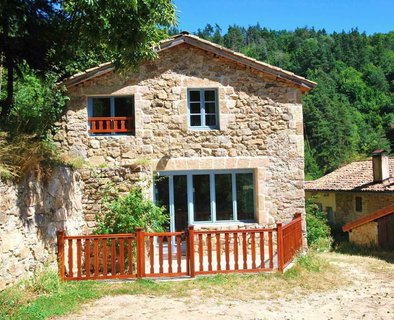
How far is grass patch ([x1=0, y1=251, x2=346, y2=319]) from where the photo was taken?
6.98 meters

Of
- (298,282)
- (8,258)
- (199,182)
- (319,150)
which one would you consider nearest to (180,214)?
(199,182)

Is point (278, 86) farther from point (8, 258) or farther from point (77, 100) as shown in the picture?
point (8, 258)

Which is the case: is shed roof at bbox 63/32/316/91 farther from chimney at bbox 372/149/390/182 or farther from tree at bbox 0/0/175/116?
chimney at bbox 372/149/390/182

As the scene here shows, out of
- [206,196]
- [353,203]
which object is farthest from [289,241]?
[353,203]

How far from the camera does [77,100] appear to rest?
11609 millimetres

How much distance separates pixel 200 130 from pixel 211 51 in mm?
2083

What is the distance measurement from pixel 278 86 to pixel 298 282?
5.40 m

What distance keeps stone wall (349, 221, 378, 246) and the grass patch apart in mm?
7554

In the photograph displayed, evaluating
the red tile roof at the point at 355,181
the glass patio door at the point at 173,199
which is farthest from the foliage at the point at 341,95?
the glass patio door at the point at 173,199

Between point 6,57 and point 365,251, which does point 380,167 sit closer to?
point 365,251

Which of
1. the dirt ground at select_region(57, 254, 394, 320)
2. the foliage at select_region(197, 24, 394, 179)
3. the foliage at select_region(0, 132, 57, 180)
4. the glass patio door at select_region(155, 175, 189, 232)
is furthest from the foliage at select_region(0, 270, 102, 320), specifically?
the foliage at select_region(197, 24, 394, 179)

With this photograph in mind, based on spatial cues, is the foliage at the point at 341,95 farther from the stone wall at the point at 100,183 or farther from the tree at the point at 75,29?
the tree at the point at 75,29

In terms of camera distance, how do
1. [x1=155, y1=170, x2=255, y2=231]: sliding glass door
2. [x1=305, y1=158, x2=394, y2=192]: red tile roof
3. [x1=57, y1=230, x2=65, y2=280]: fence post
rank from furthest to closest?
[x1=305, y1=158, x2=394, y2=192]: red tile roof → [x1=155, y1=170, x2=255, y2=231]: sliding glass door → [x1=57, y1=230, x2=65, y2=280]: fence post

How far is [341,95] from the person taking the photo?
62906 millimetres
